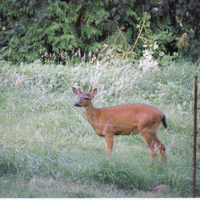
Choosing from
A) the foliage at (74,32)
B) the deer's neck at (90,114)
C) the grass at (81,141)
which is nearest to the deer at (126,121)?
the deer's neck at (90,114)

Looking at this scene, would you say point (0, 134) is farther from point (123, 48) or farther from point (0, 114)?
point (123, 48)

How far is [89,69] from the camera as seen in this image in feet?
30.5

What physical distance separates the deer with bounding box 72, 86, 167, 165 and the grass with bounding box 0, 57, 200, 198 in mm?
267

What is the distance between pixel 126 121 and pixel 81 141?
0.87 meters

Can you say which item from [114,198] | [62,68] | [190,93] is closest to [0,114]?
[62,68]

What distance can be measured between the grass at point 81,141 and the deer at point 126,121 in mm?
267

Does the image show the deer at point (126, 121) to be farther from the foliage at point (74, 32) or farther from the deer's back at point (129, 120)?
the foliage at point (74, 32)

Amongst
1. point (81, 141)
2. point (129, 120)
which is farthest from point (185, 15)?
point (81, 141)

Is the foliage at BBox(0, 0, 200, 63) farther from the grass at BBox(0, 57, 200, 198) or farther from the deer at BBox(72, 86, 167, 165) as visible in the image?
the deer at BBox(72, 86, 167, 165)

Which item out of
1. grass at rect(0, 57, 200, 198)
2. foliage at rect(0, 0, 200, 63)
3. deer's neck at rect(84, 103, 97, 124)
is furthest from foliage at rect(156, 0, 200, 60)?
foliage at rect(0, 0, 200, 63)

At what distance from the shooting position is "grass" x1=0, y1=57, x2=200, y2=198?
4.10 meters

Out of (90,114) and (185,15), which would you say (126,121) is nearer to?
(90,114)

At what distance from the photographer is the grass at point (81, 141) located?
410cm

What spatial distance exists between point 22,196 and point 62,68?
18.9 feet
